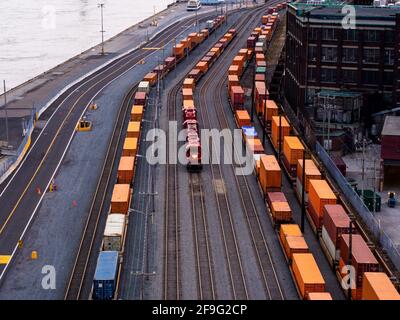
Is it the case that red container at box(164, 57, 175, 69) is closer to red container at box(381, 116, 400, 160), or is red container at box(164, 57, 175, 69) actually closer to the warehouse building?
the warehouse building

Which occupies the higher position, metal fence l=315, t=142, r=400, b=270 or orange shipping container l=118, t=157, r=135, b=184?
orange shipping container l=118, t=157, r=135, b=184

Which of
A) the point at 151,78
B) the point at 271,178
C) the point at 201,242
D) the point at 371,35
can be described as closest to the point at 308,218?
the point at 271,178

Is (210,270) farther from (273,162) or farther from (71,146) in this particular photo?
(71,146)

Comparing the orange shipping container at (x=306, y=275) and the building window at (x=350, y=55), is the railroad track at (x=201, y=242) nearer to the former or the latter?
the orange shipping container at (x=306, y=275)

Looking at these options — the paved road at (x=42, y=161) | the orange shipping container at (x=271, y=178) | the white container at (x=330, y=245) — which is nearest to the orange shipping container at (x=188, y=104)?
the paved road at (x=42, y=161)

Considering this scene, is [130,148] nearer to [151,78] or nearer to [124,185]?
[124,185]

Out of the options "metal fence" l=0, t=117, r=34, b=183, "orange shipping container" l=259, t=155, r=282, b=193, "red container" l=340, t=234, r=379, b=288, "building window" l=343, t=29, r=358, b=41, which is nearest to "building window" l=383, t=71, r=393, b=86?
"building window" l=343, t=29, r=358, b=41

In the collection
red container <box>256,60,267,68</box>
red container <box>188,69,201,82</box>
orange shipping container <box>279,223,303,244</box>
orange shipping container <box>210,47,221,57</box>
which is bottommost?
orange shipping container <box>279,223,303,244</box>
